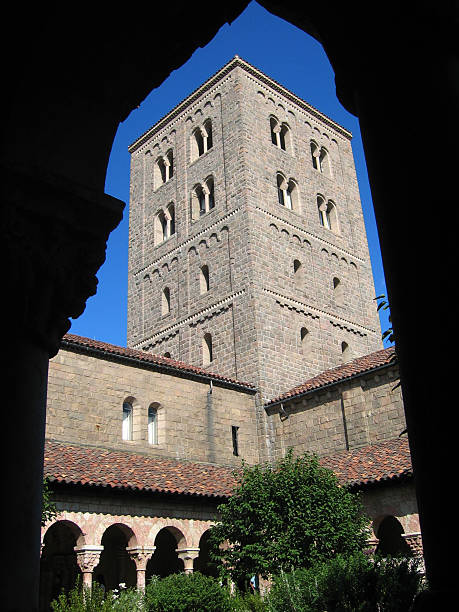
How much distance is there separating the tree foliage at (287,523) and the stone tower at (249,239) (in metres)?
8.84

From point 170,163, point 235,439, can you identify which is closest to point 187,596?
point 235,439

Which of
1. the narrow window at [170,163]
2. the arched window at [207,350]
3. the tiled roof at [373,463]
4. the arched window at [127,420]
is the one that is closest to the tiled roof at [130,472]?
the arched window at [127,420]

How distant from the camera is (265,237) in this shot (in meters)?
27.2

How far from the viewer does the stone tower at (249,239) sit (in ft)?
84.4

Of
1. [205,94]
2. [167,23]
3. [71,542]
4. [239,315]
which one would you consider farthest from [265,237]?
[167,23]

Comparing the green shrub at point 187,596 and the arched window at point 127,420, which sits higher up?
the arched window at point 127,420

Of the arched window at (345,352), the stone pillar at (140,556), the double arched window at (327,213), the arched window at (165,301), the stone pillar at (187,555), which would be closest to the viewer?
the stone pillar at (140,556)

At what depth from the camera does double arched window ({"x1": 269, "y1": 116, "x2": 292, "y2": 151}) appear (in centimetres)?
3119

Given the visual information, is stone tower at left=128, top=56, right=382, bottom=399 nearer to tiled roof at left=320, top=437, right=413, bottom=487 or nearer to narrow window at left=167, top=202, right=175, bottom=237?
narrow window at left=167, top=202, right=175, bottom=237

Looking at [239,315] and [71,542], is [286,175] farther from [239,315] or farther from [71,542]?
[71,542]

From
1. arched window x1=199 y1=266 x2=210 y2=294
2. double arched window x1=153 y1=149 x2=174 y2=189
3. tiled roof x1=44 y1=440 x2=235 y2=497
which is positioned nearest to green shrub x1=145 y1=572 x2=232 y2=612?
tiled roof x1=44 y1=440 x2=235 y2=497

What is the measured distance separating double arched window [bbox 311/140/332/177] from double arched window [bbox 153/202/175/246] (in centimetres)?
771

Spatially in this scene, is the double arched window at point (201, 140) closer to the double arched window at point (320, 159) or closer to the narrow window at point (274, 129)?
the narrow window at point (274, 129)

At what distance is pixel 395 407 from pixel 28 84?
17.7m
